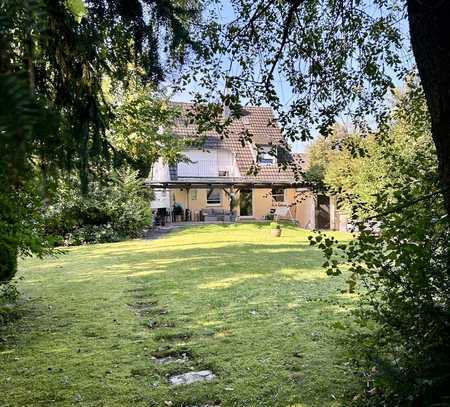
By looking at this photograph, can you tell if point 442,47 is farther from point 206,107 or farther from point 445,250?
point 206,107

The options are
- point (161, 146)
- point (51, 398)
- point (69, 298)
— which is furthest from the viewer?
point (161, 146)

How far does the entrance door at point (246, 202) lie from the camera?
31203mm

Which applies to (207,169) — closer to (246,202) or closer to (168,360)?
(246,202)

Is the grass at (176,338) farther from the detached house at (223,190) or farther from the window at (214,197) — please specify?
the window at (214,197)

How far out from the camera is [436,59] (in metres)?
2.34

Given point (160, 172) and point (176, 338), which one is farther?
point (160, 172)

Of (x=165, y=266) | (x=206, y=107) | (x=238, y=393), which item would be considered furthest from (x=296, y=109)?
(x=165, y=266)

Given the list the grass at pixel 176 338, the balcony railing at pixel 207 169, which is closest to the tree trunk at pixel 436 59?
the grass at pixel 176 338

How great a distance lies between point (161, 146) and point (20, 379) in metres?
18.2

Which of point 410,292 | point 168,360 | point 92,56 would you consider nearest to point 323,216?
point 168,360

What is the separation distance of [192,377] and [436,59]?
3.22 meters

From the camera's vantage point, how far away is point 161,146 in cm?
2152

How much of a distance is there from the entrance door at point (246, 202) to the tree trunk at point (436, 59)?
28611 mm

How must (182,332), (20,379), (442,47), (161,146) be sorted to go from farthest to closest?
1. (161,146)
2. (182,332)
3. (20,379)
4. (442,47)
